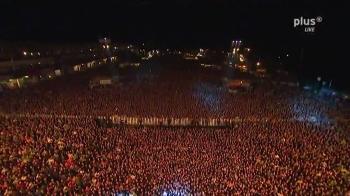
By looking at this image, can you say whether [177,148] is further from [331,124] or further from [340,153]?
[331,124]

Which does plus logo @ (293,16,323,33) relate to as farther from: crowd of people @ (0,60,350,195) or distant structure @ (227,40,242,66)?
crowd of people @ (0,60,350,195)

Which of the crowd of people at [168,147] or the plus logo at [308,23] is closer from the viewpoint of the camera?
the crowd of people at [168,147]

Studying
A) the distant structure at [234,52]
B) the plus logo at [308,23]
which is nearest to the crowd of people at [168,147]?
the plus logo at [308,23]

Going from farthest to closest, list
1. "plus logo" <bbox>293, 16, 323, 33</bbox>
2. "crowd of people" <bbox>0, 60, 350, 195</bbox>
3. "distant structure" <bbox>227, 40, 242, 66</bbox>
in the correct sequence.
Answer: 1. "distant structure" <bbox>227, 40, 242, 66</bbox>
2. "plus logo" <bbox>293, 16, 323, 33</bbox>
3. "crowd of people" <bbox>0, 60, 350, 195</bbox>

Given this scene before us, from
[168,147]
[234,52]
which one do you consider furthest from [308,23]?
[168,147]

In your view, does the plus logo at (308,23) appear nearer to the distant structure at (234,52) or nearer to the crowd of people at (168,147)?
the distant structure at (234,52)

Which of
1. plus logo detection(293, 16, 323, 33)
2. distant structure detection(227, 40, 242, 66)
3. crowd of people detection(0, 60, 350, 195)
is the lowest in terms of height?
crowd of people detection(0, 60, 350, 195)

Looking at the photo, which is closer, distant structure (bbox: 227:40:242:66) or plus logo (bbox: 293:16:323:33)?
plus logo (bbox: 293:16:323:33)

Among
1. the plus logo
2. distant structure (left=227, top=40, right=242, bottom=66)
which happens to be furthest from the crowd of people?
distant structure (left=227, top=40, right=242, bottom=66)

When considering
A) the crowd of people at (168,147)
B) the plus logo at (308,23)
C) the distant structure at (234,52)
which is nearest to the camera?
the crowd of people at (168,147)
